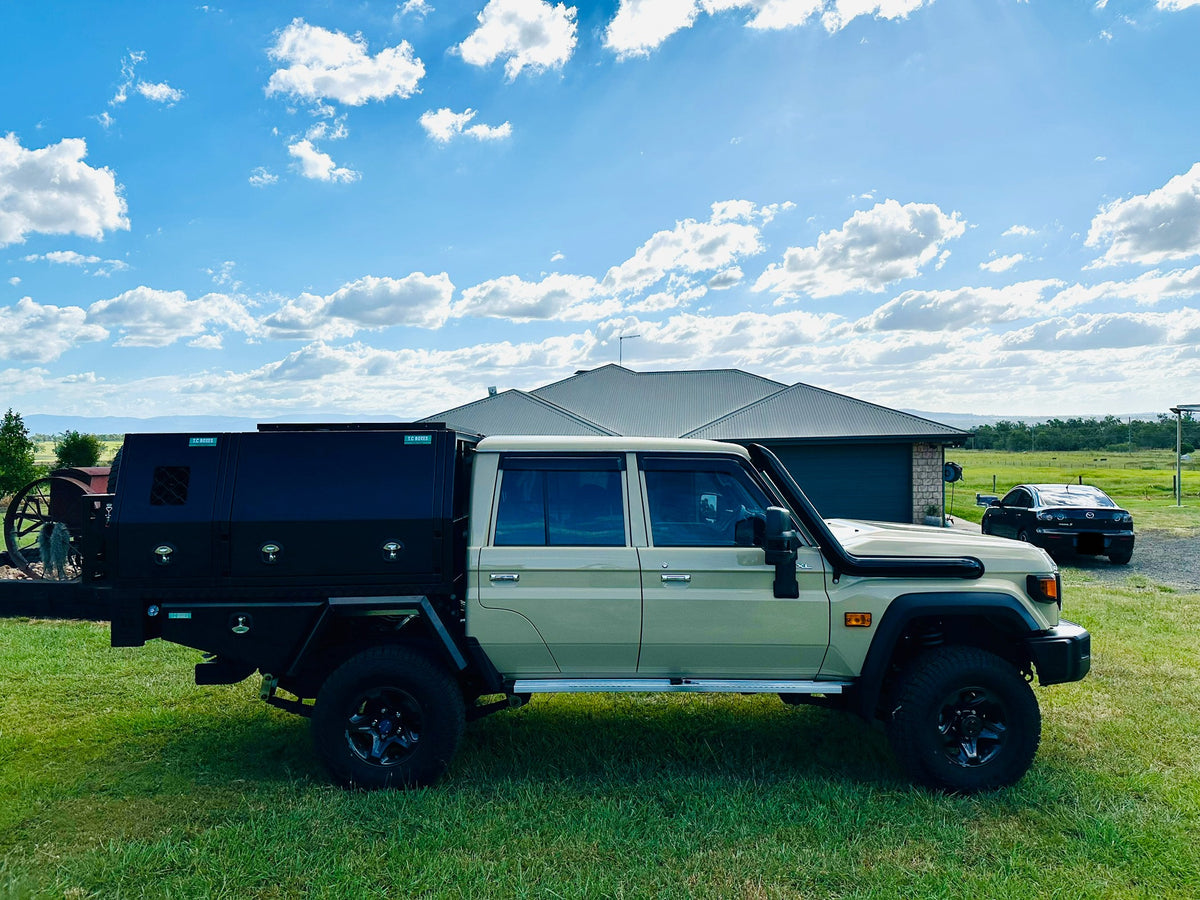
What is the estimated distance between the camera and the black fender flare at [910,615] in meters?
4.56

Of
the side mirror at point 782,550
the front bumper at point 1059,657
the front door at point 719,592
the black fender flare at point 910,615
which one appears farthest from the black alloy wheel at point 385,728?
the front bumper at point 1059,657

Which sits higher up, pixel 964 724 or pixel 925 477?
pixel 925 477

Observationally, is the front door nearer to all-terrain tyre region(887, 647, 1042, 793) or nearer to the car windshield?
all-terrain tyre region(887, 647, 1042, 793)

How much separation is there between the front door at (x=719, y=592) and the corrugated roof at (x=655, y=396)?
15191 millimetres

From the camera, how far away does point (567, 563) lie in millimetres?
4574

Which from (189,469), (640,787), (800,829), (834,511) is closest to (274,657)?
(189,469)

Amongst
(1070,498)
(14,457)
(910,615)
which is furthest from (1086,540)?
(14,457)

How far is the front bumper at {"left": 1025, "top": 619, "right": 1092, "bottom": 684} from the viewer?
15.4 feet

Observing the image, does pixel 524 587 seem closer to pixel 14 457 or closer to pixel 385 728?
pixel 385 728

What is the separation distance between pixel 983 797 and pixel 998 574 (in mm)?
1304

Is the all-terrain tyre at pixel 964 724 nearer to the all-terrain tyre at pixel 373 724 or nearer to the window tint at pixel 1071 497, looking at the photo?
the all-terrain tyre at pixel 373 724

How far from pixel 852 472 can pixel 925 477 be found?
1782 millimetres

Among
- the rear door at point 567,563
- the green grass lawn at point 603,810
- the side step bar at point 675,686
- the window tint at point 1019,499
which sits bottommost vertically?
the green grass lawn at point 603,810

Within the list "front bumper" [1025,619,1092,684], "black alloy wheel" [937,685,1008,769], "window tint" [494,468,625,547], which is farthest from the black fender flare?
"window tint" [494,468,625,547]
